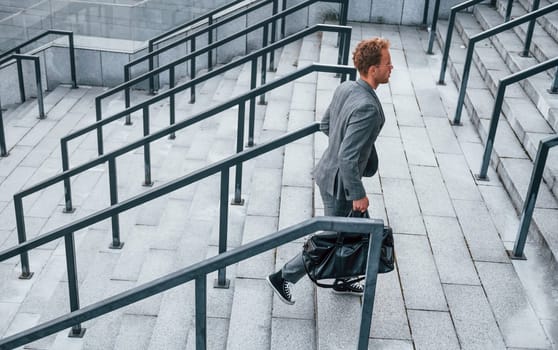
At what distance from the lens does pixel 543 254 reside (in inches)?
171

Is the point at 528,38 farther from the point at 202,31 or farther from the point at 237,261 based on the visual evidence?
the point at 237,261

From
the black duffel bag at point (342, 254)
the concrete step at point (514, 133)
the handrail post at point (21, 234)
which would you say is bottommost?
the handrail post at point (21, 234)

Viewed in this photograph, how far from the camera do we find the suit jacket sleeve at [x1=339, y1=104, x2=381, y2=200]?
3309mm

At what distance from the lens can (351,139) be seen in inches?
131

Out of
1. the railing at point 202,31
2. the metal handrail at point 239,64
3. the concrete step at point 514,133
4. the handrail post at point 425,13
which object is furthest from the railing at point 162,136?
the handrail post at point 425,13

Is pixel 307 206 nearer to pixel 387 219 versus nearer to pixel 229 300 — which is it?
pixel 387 219

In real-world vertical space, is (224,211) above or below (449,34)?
below

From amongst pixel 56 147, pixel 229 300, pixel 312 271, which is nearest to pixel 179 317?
pixel 229 300

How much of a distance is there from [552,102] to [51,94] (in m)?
6.47

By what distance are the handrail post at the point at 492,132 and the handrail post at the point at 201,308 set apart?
299cm

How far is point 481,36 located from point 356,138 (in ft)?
9.29

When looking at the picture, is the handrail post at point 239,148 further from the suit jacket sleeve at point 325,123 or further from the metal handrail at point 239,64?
the suit jacket sleeve at point 325,123

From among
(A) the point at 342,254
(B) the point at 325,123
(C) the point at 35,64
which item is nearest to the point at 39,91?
(C) the point at 35,64

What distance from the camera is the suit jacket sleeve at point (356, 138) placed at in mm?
3309
